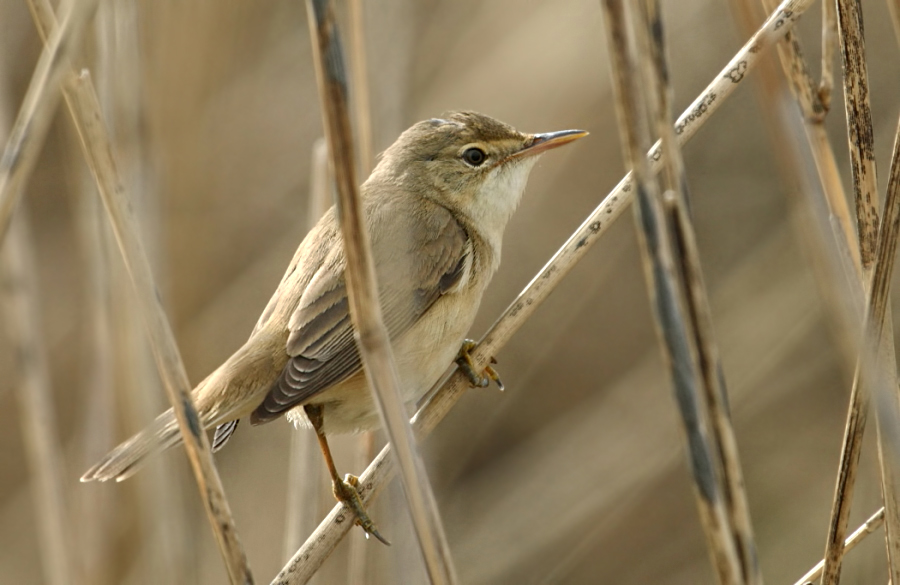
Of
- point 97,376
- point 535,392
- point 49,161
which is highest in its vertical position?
point 49,161

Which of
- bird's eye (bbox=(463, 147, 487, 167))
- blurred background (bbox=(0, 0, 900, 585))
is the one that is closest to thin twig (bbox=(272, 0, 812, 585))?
bird's eye (bbox=(463, 147, 487, 167))

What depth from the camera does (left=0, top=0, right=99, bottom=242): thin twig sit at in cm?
170

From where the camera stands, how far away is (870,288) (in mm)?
1756

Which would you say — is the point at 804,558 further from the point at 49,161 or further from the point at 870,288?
the point at 49,161

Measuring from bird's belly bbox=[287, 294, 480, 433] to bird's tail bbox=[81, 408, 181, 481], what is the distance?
403mm

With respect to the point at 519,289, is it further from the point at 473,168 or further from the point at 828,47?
the point at 828,47

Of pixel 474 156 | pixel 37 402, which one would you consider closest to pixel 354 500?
pixel 37 402

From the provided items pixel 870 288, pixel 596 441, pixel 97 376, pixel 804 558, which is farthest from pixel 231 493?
pixel 870 288

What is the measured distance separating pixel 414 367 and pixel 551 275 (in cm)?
54

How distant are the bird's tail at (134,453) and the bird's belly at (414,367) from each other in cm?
40

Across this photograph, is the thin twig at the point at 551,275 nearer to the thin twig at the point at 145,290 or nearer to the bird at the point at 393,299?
the bird at the point at 393,299

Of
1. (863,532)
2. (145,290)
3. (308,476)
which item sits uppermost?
(145,290)

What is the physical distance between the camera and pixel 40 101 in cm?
175

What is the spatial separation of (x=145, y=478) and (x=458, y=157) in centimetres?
141
